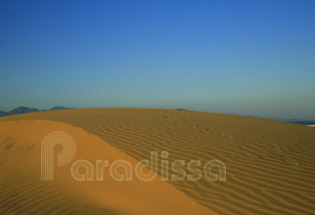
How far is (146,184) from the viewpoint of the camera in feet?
13.3

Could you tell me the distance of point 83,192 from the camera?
4.16 m

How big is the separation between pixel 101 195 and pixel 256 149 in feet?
12.5

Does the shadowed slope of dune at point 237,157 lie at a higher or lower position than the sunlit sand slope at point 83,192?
higher

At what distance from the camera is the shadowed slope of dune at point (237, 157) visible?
11.2 feet

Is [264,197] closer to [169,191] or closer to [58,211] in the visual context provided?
[169,191]

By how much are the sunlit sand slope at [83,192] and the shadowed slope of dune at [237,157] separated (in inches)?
11.0

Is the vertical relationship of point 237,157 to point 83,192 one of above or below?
above

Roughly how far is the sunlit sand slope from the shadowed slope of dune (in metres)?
0.28

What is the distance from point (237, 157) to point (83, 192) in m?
3.32

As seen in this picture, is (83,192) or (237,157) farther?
(237,157)

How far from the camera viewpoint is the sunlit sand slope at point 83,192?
11.1 ft

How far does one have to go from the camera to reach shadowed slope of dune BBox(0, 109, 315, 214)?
11.2 feet

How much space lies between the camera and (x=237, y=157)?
195 inches

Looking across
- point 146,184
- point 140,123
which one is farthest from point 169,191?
point 140,123
